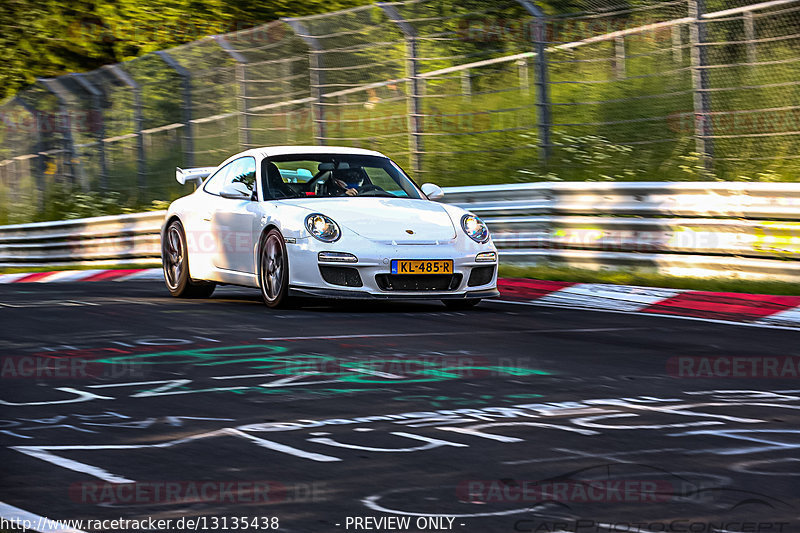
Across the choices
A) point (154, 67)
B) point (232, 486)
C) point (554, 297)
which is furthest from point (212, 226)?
point (154, 67)

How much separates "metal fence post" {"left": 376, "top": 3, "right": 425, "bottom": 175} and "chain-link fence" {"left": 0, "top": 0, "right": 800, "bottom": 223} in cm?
2

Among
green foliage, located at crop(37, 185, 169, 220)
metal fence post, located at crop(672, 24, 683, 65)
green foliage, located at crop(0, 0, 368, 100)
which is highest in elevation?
green foliage, located at crop(0, 0, 368, 100)

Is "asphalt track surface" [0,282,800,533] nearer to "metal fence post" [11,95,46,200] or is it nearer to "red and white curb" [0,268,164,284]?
"red and white curb" [0,268,164,284]

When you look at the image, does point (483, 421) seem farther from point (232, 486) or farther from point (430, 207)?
point (430, 207)

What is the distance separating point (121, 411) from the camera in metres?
6.06

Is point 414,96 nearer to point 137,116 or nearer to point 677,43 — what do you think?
point 677,43

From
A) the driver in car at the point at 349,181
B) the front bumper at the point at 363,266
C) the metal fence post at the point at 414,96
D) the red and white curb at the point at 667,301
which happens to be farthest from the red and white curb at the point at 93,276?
the front bumper at the point at 363,266

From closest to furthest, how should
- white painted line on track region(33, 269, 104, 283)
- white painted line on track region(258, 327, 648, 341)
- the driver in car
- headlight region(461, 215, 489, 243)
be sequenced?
1. white painted line on track region(258, 327, 648, 341)
2. headlight region(461, 215, 489, 243)
3. the driver in car
4. white painted line on track region(33, 269, 104, 283)

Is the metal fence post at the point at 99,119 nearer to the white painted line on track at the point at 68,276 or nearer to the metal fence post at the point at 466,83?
the white painted line on track at the point at 68,276

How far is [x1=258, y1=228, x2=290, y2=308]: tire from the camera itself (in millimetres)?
10414

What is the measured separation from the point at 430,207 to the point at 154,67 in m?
10.3

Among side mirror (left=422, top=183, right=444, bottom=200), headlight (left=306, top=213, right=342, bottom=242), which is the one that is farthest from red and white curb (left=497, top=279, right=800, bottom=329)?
headlight (left=306, top=213, right=342, bottom=242)

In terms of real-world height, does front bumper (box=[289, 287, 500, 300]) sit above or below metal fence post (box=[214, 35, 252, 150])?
below

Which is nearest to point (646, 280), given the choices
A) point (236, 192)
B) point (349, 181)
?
point (349, 181)
